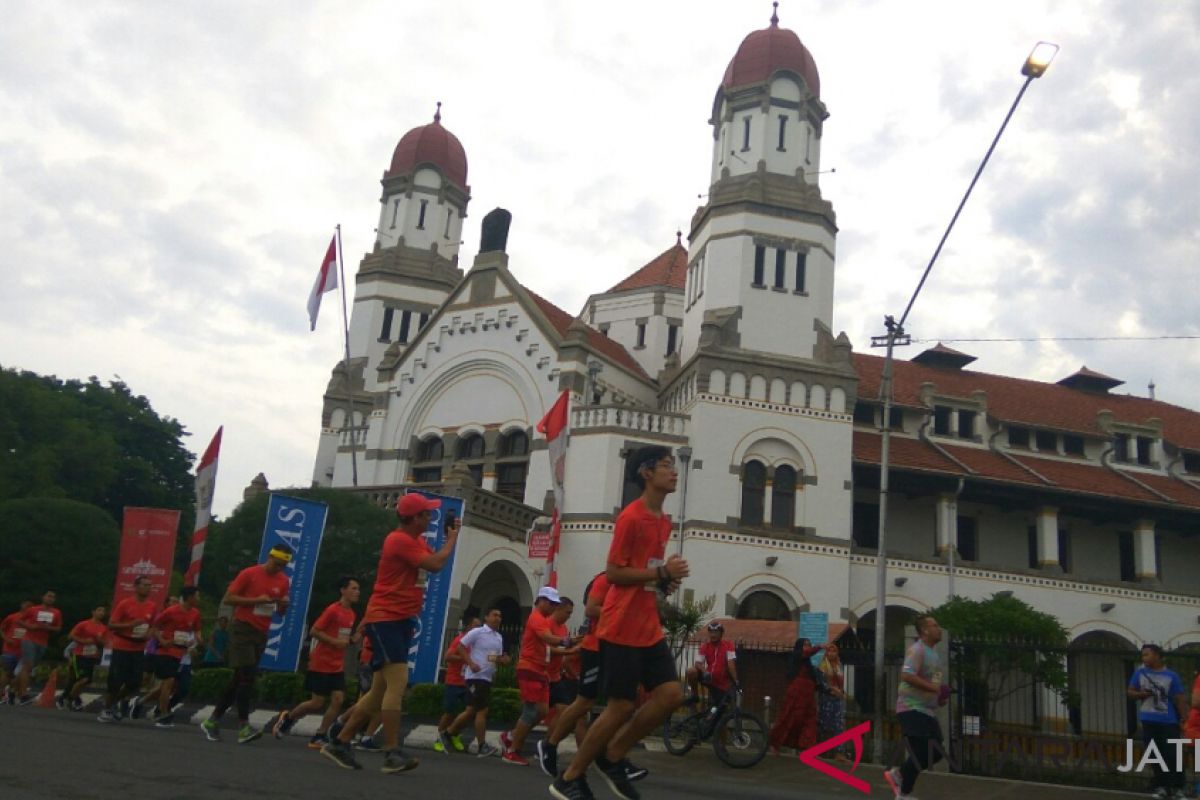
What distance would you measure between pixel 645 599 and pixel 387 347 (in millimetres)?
33861

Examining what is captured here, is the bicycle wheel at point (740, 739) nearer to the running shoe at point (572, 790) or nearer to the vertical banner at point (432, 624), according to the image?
the vertical banner at point (432, 624)

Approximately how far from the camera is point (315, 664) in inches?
401

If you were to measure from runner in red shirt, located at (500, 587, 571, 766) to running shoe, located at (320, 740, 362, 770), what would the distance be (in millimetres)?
3453

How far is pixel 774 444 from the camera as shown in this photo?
29891 mm

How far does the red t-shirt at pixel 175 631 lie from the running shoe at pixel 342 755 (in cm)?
465

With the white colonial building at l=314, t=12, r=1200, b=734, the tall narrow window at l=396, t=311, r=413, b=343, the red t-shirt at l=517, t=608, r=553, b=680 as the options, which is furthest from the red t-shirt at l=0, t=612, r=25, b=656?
the tall narrow window at l=396, t=311, r=413, b=343

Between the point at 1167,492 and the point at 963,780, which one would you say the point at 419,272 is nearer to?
the point at 1167,492

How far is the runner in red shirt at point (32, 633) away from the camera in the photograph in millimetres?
15883

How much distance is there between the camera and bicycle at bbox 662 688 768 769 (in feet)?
41.5

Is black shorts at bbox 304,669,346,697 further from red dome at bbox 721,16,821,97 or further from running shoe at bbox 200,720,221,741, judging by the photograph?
red dome at bbox 721,16,821,97

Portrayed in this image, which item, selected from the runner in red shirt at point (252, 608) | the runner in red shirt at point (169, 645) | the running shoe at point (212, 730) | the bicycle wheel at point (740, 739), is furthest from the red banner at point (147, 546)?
Result: the bicycle wheel at point (740, 739)

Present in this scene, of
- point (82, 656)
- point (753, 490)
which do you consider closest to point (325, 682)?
point (82, 656)

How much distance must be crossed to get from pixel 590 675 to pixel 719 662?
6.64 metres

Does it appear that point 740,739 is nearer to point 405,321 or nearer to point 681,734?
point 681,734
